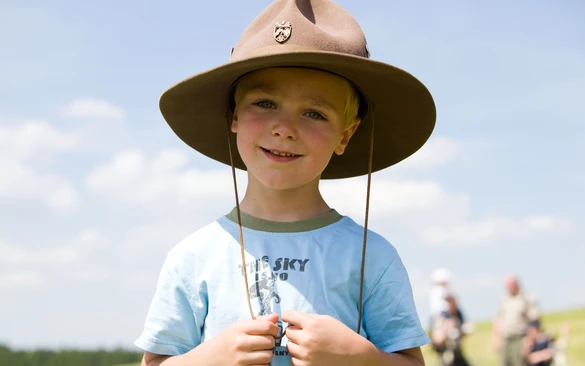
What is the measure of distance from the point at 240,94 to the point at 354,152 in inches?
26.5

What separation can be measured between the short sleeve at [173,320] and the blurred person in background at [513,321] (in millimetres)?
10142

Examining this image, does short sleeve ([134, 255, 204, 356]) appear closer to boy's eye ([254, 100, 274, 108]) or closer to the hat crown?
boy's eye ([254, 100, 274, 108])

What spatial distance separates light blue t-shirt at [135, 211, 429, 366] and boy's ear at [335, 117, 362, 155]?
0.32 meters

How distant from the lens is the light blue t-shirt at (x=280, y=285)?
2336mm

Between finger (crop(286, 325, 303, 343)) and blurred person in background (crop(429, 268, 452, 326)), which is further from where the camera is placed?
blurred person in background (crop(429, 268, 452, 326))

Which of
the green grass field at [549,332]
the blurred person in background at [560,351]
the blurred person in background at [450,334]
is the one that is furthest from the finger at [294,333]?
the blurred person in background at [560,351]

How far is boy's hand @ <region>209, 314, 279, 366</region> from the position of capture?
211cm

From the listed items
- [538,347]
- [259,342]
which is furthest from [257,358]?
[538,347]

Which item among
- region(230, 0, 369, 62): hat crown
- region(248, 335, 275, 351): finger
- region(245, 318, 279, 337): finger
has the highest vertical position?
region(230, 0, 369, 62): hat crown

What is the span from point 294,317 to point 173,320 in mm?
474

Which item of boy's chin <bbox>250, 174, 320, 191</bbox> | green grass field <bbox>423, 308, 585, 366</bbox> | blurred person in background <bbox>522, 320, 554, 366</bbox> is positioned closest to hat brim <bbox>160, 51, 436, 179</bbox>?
boy's chin <bbox>250, 174, 320, 191</bbox>

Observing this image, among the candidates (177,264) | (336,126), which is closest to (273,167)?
(336,126)

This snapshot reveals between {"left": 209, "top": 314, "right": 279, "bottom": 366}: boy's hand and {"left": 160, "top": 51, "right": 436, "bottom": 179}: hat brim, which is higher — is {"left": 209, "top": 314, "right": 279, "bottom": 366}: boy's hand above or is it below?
below

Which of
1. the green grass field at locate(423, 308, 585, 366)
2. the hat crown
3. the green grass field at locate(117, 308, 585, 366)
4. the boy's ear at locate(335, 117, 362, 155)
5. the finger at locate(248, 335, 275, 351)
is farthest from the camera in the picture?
the green grass field at locate(117, 308, 585, 366)
